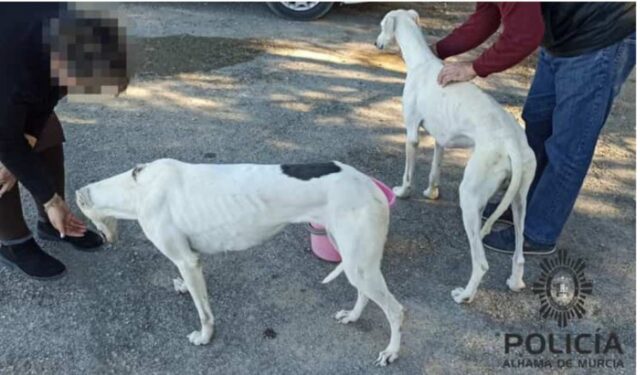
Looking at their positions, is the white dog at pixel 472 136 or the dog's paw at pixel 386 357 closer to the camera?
the dog's paw at pixel 386 357

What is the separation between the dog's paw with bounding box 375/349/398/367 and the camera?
3088mm

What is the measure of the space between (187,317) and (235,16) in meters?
4.99

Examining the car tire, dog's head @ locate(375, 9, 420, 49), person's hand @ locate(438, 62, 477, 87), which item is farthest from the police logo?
the car tire

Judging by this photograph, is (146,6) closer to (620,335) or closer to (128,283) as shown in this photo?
(128,283)

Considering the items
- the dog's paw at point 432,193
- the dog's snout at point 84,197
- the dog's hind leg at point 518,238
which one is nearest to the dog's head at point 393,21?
the dog's paw at point 432,193

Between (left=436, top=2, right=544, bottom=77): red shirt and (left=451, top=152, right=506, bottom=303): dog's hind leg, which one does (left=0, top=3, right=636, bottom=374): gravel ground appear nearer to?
(left=451, top=152, right=506, bottom=303): dog's hind leg

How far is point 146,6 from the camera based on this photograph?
759 cm

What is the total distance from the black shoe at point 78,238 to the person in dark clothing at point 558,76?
2.18 m

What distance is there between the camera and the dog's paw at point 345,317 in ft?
10.8

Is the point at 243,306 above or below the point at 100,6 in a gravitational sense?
below

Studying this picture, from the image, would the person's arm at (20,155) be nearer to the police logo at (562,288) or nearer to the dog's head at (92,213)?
the dog's head at (92,213)

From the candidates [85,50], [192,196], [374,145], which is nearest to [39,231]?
[192,196]

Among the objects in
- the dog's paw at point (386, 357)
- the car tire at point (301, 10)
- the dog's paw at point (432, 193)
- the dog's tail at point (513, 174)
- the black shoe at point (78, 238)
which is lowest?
the dog's paw at point (386, 357)

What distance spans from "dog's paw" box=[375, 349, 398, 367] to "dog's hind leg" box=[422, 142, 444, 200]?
149 centimetres
